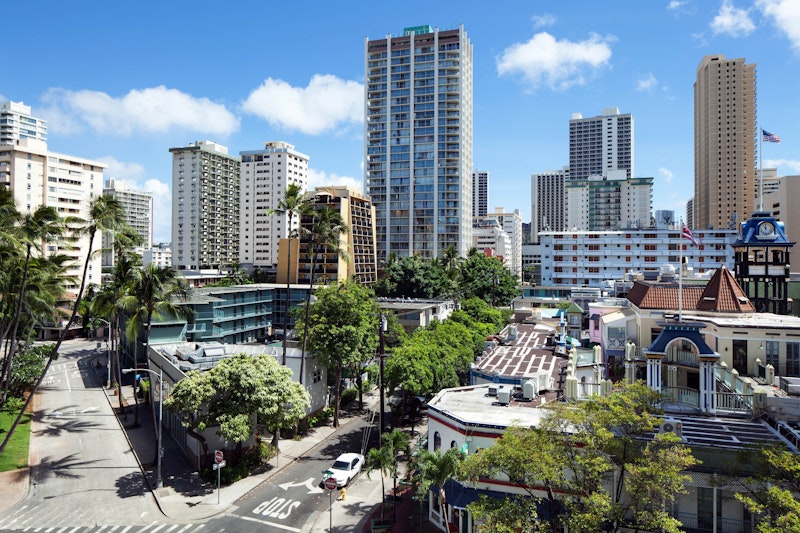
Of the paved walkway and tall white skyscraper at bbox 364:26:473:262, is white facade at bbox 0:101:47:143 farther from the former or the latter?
the paved walkway

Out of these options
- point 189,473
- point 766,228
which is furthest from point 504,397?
point 766,228

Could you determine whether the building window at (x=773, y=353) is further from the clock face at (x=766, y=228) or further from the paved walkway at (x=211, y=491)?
the clock face at (x=766, y=228)

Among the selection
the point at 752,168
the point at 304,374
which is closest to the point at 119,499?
the point at 304,374

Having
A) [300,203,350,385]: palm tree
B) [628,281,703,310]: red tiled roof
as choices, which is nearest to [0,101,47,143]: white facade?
[300,203,350,385]: palm tree

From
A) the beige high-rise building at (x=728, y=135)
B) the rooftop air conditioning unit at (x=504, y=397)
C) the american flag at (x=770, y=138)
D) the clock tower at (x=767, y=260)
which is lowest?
the rooftop air conditioning unit at (x=504, y=397)

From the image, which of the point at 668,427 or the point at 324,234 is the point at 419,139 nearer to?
the point at 324,234

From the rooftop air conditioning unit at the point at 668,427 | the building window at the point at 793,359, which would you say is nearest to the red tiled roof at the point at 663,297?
the building window at the point at 793,359

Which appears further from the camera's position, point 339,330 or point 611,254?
point 611,254

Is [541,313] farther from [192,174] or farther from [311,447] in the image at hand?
[192,174]
